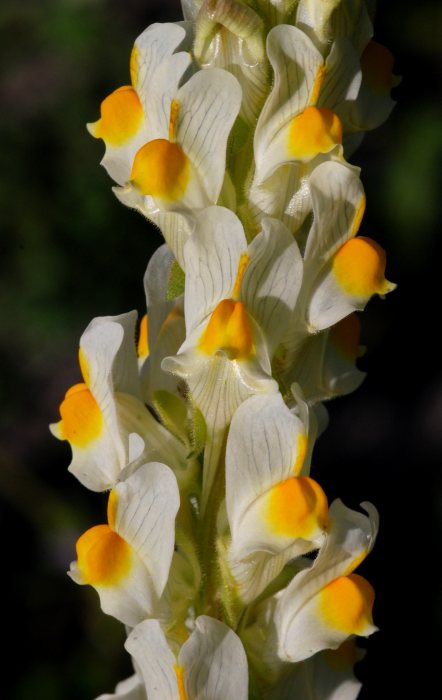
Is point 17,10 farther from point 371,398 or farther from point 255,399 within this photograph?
point 255,399

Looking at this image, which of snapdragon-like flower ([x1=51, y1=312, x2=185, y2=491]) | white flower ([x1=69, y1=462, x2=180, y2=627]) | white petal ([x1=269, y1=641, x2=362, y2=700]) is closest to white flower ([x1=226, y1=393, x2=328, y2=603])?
white flower ([x1=69, y1=462, x2=180, y2=627])

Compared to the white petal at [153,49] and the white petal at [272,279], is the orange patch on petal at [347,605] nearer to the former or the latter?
the white petal at [272,279]

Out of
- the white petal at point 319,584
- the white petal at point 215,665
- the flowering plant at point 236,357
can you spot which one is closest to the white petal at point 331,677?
the flowering plant at point 236,357

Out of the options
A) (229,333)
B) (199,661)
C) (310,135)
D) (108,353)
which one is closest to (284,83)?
(310,135)

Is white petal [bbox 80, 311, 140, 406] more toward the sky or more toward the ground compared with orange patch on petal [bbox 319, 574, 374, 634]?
more toward the sky

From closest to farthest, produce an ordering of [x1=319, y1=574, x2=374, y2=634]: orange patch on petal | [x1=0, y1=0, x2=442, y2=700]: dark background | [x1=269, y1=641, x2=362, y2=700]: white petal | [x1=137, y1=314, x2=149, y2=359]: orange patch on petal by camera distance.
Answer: [x1=319, y1=574, x2=374, y2=634]: orange patch on petal
[x1=269, y1=641, x2=362, y2=700]: white petal
[x1=137, y1=314, x2=149, y2=359]: orange patch on petal
[x1=0, y1=0, x2=442, y2=700]: dark background

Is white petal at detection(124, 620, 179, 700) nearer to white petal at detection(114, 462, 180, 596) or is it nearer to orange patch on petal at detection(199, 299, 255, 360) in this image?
white petal at detection(114, 462, 180, 596)
